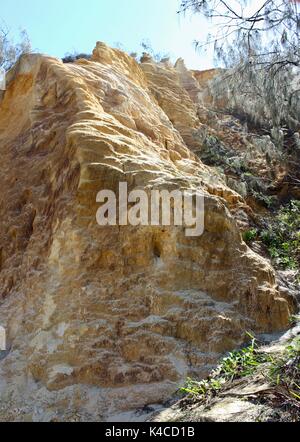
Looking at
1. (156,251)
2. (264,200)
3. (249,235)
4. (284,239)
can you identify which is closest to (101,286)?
(156,251)

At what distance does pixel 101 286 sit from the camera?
18.0 ft

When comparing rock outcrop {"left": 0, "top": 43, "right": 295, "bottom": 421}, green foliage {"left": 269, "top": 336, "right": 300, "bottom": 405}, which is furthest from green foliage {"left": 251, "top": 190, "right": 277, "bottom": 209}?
green foliage {"left": 269, "top": 336, "right": 300, "bottom": 405}

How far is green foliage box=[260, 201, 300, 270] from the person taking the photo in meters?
8.11

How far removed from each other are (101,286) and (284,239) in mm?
4420

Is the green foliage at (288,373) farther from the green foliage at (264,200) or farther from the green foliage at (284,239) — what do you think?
the green foliage at (264,200)

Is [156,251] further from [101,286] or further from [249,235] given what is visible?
[249,235]

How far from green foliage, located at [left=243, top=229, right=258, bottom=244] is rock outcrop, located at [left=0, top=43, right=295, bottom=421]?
207 centimetres

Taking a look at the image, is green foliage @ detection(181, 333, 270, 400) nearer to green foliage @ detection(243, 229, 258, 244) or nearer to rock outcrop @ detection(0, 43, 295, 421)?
Answer: rock outcrop @ detection(0, 43, 295, 421)

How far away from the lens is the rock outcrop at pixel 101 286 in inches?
195

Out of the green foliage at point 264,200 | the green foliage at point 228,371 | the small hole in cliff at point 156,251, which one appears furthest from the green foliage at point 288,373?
the green foliage at point 264,200

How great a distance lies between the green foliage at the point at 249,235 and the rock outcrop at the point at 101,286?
207 centimetres

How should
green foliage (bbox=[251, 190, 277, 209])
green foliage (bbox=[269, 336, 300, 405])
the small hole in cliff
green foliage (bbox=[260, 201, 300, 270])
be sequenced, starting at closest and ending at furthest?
green foliage (bbox=[269, 336, 300, 405])
the small hole in cliff
green foliage (bbox=[260, 201, 300, 270])
green foliage (bbox=[251, 190, 277, 209])

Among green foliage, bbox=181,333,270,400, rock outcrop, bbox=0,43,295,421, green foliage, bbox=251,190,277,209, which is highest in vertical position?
green foliage, bbox=251,190,277,209

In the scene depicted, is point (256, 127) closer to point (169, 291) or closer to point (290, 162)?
point (290, 162)
